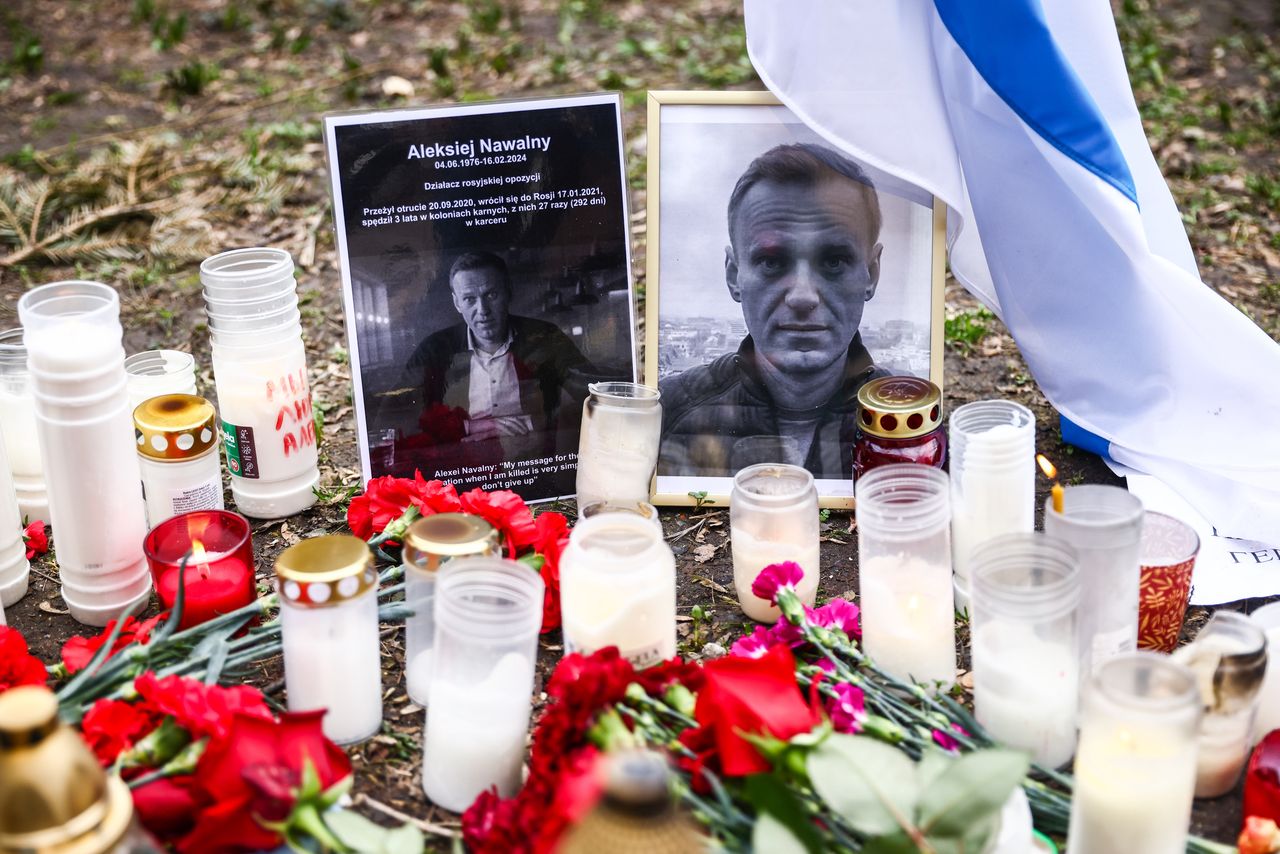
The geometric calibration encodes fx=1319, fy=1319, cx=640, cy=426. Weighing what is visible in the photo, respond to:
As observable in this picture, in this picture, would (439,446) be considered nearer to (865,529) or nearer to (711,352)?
(711,352)

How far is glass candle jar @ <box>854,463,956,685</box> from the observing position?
229 cm

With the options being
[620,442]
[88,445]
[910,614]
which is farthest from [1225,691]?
[88,445]

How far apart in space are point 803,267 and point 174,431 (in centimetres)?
138

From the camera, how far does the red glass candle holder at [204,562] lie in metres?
2.40

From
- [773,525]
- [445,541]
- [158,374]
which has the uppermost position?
[158,374]

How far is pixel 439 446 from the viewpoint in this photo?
300 centimetres

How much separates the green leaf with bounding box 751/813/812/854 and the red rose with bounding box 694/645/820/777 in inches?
6.4

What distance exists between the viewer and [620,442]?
2789 mm

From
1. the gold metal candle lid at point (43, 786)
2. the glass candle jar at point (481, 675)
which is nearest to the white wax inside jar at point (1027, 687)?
the glass candle jar at point (481, 675)

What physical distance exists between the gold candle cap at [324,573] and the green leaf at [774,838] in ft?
2.61

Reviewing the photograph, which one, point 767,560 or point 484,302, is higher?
point 484,302

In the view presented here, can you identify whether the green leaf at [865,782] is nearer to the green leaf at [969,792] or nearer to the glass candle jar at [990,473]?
the green leaf at [969,792]

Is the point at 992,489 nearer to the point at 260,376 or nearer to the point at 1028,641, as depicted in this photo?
the point at 1028,641

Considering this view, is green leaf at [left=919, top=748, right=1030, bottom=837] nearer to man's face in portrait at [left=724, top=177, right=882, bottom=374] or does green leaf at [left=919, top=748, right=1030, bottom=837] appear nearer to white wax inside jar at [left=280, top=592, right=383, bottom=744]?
white wax inside jar at [left=280, top=592, right=383, bottom=744]
